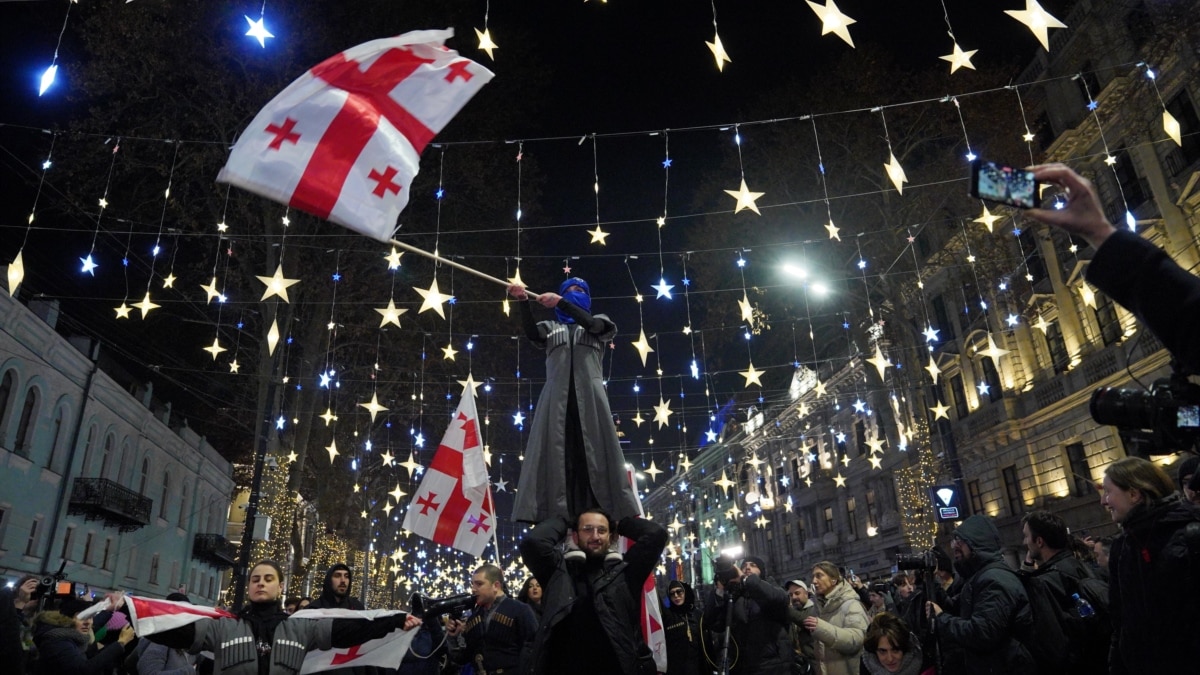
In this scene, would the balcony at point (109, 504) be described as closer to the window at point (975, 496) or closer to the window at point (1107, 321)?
the window at point (1107, 321)

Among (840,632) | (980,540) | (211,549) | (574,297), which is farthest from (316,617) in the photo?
(211,549)

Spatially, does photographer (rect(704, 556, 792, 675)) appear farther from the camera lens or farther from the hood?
the camera lens

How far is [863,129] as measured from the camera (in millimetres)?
18609

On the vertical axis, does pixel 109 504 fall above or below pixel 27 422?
below

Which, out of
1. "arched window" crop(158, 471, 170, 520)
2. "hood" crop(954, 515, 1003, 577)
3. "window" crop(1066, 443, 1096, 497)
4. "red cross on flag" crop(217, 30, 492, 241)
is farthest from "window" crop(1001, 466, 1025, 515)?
"arched window" crop(158, 471, 170, 520)

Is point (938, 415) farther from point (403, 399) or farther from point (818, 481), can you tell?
point (818, 481)

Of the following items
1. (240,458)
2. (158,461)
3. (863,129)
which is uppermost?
(863,129)

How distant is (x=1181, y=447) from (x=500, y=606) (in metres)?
5.55

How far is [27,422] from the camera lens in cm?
1892

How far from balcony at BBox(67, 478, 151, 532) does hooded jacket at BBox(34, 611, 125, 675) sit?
A: 19.0 meters

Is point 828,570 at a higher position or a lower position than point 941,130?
lower

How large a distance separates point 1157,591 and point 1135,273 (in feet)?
5.35

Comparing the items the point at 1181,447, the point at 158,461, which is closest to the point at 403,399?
the point at 158,461

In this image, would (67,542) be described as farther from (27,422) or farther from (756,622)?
(756,622)
